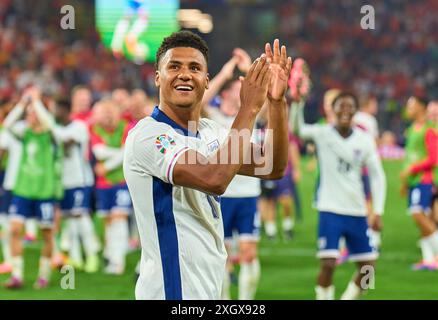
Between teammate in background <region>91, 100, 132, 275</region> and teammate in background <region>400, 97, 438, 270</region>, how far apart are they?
11.6ft

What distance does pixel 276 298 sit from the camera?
936 centimetres

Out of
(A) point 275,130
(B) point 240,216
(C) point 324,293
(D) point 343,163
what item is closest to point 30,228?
(B) point 240,216

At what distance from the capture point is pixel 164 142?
4.14 meters

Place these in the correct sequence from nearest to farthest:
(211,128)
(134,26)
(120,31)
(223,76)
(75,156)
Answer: (211,128) → (223,76) → (75,156) → (134,26) → (120,31)

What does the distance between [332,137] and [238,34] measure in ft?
58.5

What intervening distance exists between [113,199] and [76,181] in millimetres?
497

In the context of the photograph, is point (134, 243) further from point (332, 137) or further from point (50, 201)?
point (332, 137)

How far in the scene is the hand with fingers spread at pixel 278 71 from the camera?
428cm

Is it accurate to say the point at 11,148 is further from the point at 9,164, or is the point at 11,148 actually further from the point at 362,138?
the point at 362,138

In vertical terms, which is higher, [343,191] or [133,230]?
[343,191]

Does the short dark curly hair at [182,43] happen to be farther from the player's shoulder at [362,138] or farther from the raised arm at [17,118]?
the raised arm at [17,118]

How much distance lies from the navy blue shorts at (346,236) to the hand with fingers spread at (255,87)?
183 inches
